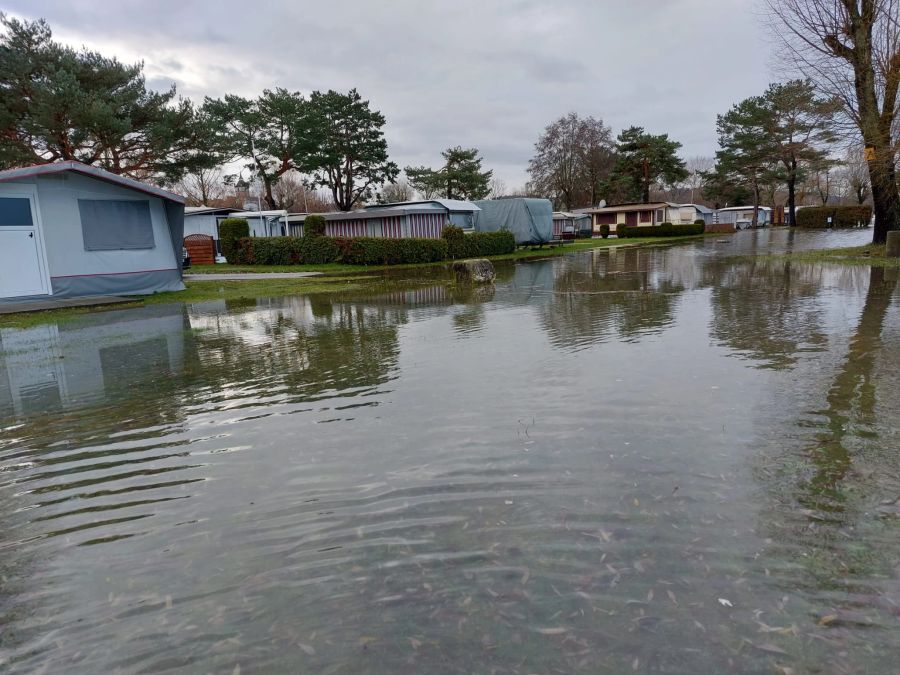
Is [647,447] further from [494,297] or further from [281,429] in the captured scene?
[494,297]

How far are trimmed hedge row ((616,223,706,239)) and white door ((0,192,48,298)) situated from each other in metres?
49.1

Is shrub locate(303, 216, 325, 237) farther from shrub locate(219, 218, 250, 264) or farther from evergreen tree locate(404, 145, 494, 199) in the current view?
evergreen tree locate(404, 145, 494, 199)

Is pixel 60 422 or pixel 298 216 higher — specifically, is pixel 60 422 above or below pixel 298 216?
below

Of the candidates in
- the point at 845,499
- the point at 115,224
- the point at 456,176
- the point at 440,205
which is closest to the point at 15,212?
the point at 115,224

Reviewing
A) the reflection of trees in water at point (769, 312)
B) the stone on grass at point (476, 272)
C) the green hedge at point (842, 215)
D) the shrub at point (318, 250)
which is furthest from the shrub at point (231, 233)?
the green hedge at point (842, 215)

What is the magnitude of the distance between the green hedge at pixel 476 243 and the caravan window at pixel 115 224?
14490 millimetres

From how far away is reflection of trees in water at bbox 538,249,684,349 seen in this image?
28.7 ft

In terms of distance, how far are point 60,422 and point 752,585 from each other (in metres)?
5.92

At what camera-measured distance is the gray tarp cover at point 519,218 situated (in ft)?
112

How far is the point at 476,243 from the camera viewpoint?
29703 millimetres

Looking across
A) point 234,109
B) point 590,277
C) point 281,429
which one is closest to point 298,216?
point 234,109

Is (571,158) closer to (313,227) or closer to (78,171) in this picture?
(313,227)

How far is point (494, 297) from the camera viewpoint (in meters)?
14.1

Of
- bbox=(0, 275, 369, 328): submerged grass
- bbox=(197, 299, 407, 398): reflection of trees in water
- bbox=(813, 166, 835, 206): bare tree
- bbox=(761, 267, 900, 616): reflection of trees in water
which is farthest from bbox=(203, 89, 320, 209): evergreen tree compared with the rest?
bbox=(813, 166, 835, 206): bare tree
